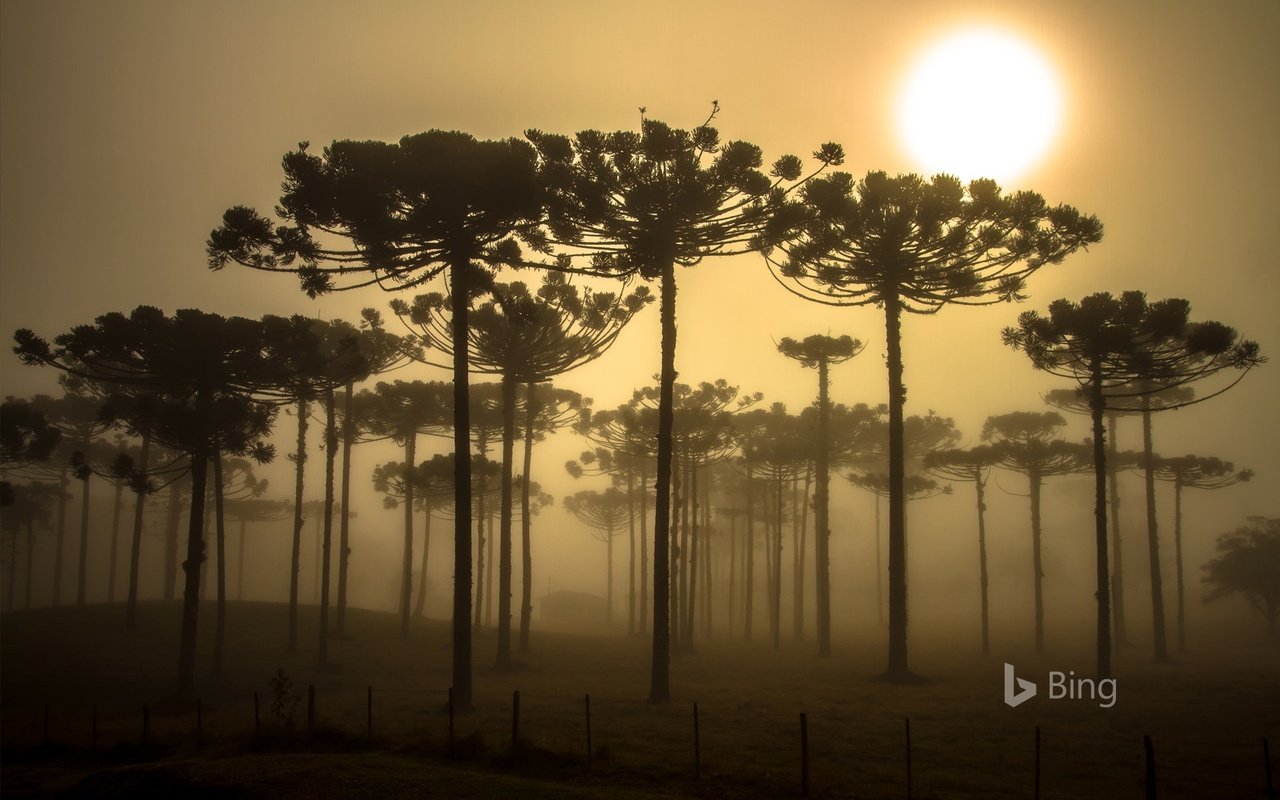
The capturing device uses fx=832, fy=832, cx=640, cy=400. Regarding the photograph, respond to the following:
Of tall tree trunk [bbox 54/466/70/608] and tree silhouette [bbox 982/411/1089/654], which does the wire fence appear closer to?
tree silhouette [bbox 982/411/1089/654]

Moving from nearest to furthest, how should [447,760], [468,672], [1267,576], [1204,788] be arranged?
1. [1204,788]
2. [447,760]
3. [468,672]
4. [1267,576]

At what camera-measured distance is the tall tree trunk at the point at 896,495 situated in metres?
26.5

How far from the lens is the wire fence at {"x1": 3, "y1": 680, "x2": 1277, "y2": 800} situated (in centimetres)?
1365

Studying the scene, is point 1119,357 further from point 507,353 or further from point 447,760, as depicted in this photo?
point 447,760

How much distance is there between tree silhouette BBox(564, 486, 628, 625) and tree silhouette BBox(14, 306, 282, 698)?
4500 cm

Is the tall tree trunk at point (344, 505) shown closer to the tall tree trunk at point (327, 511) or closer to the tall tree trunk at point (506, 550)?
the tall tree trunk at point (327, 511)

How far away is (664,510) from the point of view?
22656 millimetres

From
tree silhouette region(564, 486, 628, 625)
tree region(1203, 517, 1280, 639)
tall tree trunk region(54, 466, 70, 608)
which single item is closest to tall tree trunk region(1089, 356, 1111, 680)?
tree region(1203, 517, 1280, 639)

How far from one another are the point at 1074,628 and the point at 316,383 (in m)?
55.5

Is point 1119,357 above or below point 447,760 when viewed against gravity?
above

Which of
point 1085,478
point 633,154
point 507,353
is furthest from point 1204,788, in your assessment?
point 1085,478

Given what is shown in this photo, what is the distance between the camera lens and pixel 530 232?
78.8ft

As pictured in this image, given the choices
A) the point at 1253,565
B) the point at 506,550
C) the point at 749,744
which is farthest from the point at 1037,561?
the point at 749,744

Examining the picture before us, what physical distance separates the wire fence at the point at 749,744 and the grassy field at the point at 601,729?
7 centimetres
